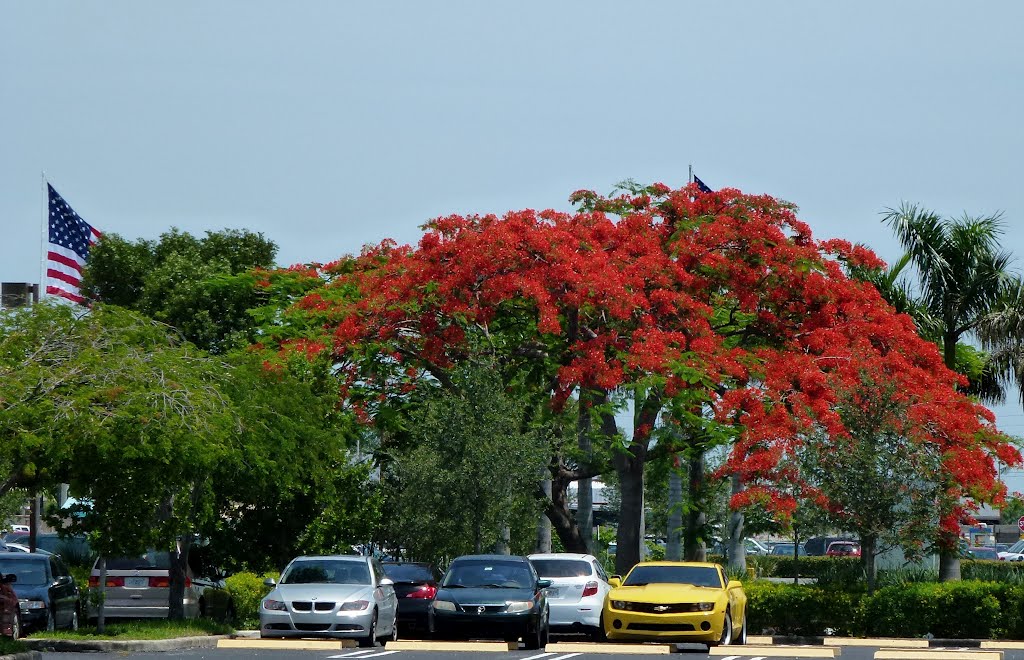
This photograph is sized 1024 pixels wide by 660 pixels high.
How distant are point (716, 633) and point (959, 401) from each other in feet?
33.6

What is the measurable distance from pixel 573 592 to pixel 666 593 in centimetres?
365

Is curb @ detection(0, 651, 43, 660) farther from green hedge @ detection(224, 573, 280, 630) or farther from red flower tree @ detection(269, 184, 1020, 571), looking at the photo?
red flower tree @ detection(269, 184, 1020, 571)

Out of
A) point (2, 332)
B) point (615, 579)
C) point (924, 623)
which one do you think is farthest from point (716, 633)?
point (2, 332)

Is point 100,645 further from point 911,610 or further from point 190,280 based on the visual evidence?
point 190,280

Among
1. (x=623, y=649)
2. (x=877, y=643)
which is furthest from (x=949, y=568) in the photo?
(x=623, y=649)

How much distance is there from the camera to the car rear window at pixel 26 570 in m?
26.8

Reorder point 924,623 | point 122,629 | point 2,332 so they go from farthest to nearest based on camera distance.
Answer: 1. point 924,623
2. point 122,629
3. point 2,332

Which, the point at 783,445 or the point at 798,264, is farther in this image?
the point at 798,264

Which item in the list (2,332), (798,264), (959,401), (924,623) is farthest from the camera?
(798,264)

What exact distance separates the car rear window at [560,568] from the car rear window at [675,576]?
2.35 meters

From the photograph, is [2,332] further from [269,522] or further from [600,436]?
[600,436]

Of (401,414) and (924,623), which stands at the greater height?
(401,414)

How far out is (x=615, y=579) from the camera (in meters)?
24.7

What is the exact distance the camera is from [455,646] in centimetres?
2306
